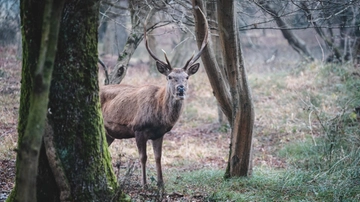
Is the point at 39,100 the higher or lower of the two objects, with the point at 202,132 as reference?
higher

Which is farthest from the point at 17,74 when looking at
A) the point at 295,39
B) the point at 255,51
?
the point at 255,51

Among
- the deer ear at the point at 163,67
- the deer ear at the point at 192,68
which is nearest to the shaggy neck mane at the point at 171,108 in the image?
the deer ear at the point at 163,67

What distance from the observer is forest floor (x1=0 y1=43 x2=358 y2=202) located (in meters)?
8.37

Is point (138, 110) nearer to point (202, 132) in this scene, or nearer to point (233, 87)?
point (233, 87)

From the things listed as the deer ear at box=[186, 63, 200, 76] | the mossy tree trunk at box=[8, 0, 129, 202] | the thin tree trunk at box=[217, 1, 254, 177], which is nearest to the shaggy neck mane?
the deer ear at box=[186, 63, 200, 76]

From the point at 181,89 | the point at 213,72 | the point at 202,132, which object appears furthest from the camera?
the point at 202,132

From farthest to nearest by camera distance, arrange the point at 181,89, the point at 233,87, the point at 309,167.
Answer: the point at 309,167 → the point at 181,89 → the point at 233,87

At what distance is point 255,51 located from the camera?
26.4 meters

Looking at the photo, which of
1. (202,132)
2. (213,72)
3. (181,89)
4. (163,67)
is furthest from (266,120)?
(213,72)

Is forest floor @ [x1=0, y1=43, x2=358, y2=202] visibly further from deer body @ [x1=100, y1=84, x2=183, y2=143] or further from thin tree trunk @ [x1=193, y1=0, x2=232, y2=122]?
thin tree trunk @ [x1=193, y1=0, x2=232, y2=122]

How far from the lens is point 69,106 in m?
4.90

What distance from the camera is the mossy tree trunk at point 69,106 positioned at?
482cm

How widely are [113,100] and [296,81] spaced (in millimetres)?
9734

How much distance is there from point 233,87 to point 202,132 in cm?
669
